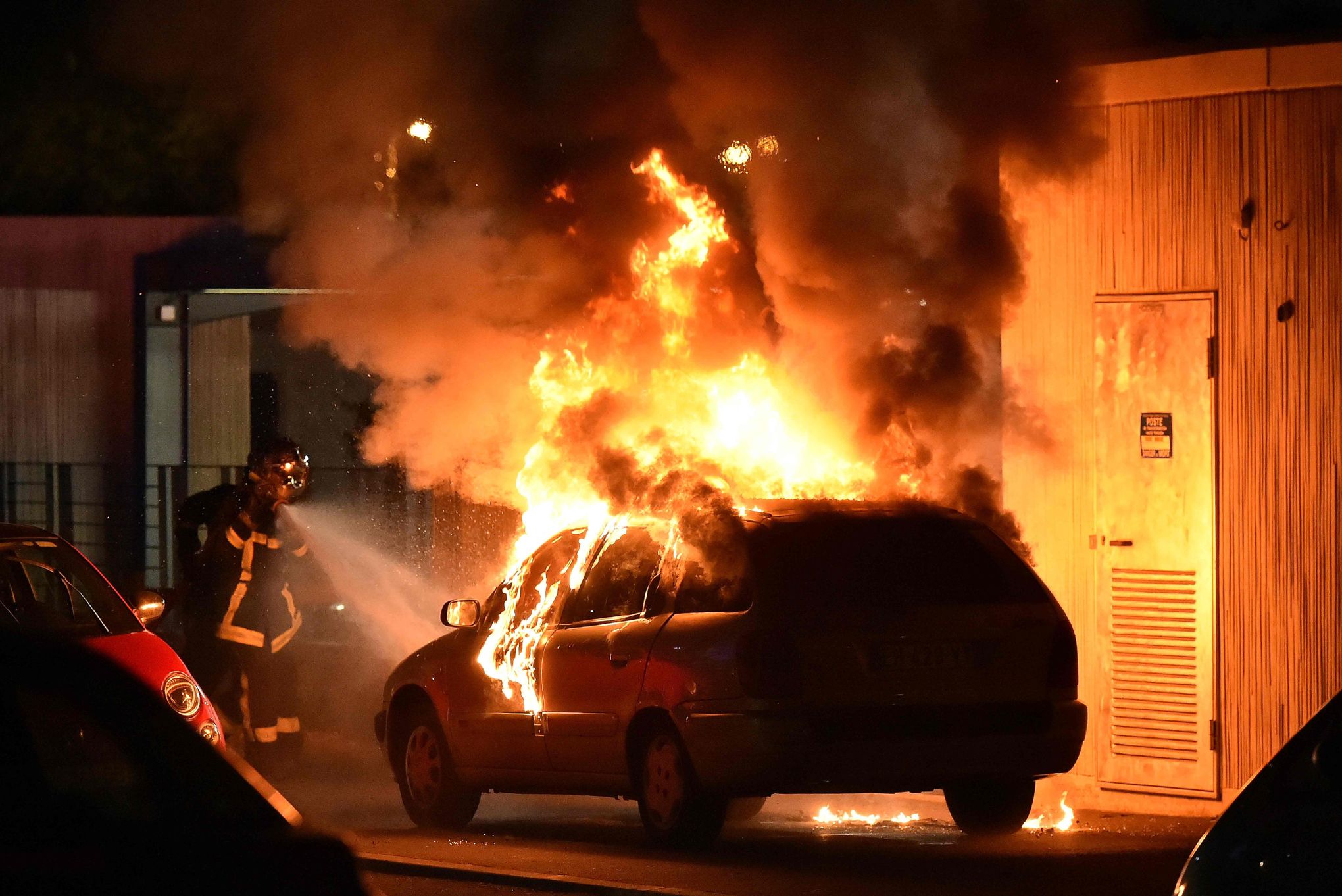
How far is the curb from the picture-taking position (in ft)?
28.2

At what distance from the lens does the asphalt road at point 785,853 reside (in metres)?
8.88

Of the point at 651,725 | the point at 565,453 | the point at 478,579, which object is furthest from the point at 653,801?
the point at 478,579

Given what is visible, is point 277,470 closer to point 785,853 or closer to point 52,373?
point 785,853

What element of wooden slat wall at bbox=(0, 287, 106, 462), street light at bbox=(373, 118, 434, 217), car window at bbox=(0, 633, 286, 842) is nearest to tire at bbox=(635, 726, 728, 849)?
car window at bbox=(0, 633, 286, 842)

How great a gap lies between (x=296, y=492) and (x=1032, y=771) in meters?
5.72

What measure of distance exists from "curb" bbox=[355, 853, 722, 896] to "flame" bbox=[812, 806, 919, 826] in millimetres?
2445

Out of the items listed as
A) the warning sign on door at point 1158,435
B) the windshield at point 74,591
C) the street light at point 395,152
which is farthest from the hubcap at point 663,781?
the street light at point 395,152

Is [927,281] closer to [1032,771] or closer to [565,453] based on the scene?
[565,453]

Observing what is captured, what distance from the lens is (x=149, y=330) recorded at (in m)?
23.7

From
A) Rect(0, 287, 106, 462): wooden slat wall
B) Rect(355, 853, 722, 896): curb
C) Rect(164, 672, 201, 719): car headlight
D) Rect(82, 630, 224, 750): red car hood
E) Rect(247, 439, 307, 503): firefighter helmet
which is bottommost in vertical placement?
Rect(355, 853, 722, 896): curb

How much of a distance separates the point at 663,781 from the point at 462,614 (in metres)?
1.87

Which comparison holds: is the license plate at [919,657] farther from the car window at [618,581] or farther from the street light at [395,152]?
the street light at [395,152]

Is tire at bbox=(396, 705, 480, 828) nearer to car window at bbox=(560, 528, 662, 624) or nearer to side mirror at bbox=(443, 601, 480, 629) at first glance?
side mirror at bbox=(443, 601, 480, 629)

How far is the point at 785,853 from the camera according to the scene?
32.3 ft
